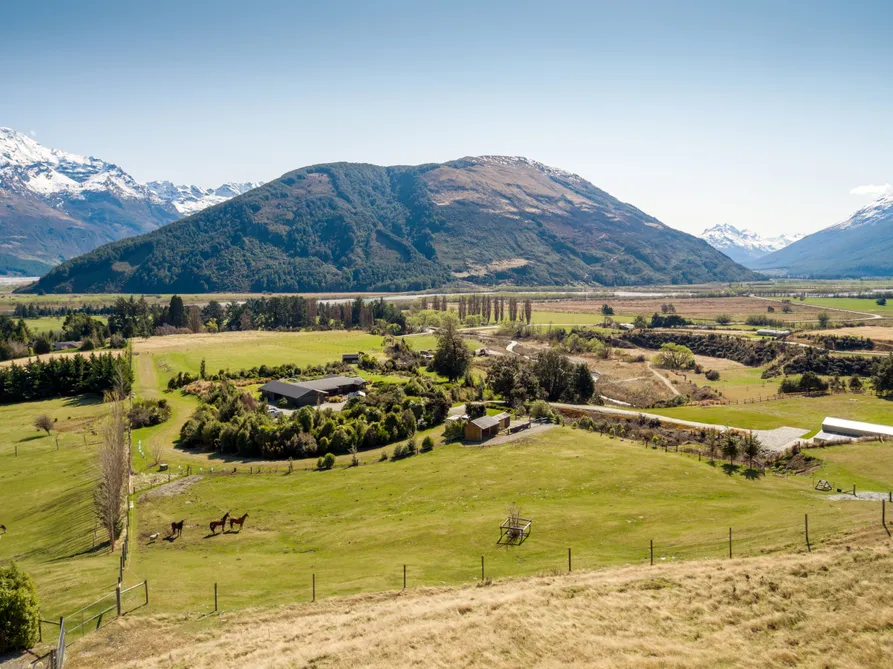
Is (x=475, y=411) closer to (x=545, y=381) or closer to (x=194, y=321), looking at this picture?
(x=545, y=381)

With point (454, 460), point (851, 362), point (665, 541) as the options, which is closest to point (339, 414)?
point (454, 460)

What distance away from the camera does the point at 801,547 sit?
2458 cm

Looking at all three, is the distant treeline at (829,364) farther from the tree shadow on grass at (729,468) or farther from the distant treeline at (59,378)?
the distant treeline at (59,378)

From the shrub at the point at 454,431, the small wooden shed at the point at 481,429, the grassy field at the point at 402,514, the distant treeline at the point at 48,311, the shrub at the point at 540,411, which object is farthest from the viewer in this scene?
the distant treeline at the point at 48,311

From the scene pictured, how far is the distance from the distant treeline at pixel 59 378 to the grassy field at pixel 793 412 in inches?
2785

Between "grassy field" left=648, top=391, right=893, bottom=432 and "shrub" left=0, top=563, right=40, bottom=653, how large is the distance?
57793 millimetres

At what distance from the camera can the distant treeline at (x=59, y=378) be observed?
77.1 metres

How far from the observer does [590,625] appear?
1939 centimetres

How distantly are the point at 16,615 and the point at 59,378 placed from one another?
228 feet

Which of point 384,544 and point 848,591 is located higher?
point 848,591

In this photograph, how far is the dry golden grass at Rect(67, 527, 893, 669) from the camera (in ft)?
56.3

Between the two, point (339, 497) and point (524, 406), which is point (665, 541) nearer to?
point (339, 497)

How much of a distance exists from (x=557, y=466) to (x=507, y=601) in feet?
77.5

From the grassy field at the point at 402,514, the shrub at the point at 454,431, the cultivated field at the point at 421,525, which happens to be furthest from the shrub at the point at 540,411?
the shrub at the point at 454,431
